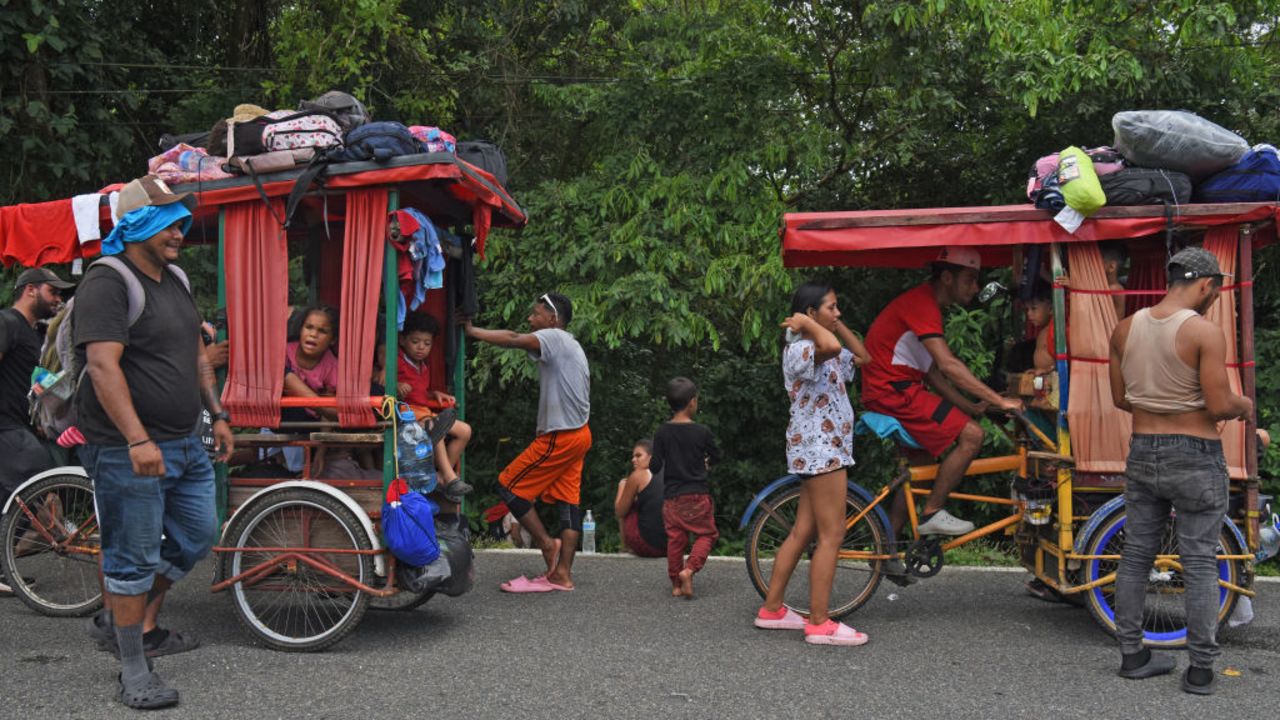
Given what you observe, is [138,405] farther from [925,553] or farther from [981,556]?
[981,556]

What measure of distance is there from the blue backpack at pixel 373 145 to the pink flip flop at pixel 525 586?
2.79 metres

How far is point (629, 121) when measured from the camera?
32.8 feet

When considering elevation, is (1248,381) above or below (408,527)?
above

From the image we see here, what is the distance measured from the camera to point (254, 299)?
5.68 meters

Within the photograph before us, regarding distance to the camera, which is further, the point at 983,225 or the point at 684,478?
the point at 684,478

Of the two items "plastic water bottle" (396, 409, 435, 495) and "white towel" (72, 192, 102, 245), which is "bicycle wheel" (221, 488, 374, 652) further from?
"white towel" (72, 192, 102, 245)

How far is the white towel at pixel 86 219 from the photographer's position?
5945mm

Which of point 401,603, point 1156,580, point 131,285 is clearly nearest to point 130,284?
point 131,285

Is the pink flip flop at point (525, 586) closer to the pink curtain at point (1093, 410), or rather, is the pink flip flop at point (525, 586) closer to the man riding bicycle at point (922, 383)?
the man riding bicycle at point (922, 383)

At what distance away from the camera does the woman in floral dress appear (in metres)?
5.41

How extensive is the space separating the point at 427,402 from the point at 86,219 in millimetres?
2128

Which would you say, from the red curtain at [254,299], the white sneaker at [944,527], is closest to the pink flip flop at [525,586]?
the red curtain at [254,299]

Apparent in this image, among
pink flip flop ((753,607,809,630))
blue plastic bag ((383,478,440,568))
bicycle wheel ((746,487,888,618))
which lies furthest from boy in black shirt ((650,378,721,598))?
blue plastic bag ((383,478,440,568))

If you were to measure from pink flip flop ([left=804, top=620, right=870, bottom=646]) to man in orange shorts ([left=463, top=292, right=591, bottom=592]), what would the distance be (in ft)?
6.05
